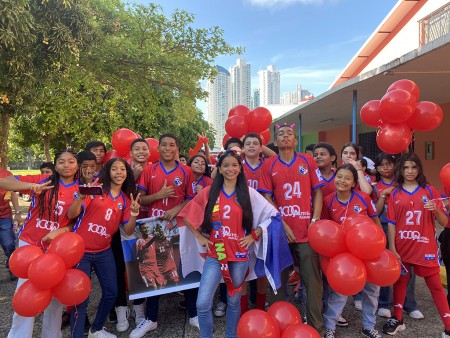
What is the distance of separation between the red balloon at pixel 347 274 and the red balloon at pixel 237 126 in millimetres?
2540

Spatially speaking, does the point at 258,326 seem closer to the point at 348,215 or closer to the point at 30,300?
the point at 348,215

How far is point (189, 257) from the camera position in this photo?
3469 mm

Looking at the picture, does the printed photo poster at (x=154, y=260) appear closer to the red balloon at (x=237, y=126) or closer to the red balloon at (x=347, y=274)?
→ the red balloon at (x=347, y=274)

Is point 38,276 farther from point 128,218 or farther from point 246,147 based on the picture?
point 246,147

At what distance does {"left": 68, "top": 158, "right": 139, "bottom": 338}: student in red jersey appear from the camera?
306 centimetres

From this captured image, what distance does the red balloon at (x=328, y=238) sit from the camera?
2789mm

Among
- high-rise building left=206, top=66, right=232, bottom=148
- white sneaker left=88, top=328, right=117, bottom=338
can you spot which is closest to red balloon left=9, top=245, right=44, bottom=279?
white sneaker left=88, top=328, right=117, bottom=338

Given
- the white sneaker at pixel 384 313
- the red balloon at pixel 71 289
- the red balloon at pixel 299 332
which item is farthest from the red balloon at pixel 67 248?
the white sneaker at pixel 384 313

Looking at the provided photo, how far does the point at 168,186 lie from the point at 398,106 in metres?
2.59

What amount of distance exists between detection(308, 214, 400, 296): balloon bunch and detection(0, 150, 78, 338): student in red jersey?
216 cm

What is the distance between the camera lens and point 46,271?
2.56 meters

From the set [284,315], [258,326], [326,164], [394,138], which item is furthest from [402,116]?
[258,326]

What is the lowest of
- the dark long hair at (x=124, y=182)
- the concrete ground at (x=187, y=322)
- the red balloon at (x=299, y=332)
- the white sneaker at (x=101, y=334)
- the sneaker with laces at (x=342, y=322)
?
the concrete ground at (x=187, y=322)

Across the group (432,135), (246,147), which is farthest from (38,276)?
(432,135)
